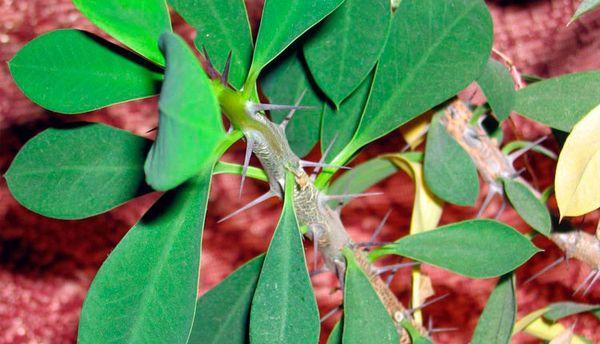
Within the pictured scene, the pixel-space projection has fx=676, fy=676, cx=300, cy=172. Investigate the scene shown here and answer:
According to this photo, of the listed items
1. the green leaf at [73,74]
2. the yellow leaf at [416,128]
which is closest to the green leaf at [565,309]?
the yellow leaf at [416,128]

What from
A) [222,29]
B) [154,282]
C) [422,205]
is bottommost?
[422,205]

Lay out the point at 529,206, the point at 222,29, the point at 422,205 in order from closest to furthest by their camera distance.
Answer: the point at 222,29 < the point at 529,206 < the point at 422,205

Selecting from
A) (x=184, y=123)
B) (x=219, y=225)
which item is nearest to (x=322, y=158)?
(x=184, y=123)

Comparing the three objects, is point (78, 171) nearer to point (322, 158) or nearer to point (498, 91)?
point (322, 158)

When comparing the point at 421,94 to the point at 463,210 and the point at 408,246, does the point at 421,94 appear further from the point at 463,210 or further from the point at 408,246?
the point at 463,210

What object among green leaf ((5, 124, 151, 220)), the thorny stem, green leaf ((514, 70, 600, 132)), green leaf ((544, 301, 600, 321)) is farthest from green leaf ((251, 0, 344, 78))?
green leaf ((544, 301, 600, 321))

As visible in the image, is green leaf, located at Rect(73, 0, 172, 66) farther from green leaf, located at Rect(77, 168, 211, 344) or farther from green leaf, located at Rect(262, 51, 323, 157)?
green leaf, located at Rect(262, 51, 323, 157)
